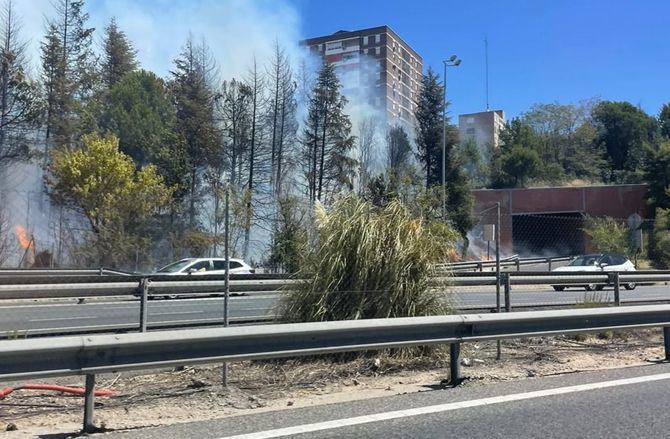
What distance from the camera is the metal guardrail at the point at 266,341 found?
4891mm

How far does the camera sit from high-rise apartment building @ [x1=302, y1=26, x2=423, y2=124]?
8788cm

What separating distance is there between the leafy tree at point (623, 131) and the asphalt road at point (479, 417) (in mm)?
85797

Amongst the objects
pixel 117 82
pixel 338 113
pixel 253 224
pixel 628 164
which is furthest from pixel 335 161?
pixel 628 164

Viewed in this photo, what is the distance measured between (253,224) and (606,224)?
2128 centimetres

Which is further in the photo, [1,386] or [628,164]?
[628,164]

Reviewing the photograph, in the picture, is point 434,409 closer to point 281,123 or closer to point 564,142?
point 281,123

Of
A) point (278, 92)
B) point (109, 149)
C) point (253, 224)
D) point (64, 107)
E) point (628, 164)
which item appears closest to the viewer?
point (109, 149)

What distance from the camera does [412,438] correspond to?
16.5 ft

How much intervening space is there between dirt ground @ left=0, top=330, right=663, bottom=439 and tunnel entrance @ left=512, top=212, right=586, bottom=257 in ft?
131

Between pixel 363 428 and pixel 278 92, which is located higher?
pixel 278 92

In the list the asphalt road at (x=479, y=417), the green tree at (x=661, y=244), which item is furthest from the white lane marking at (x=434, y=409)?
the green tree at (x=661, y=244)

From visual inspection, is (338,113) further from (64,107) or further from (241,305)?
(241,305)

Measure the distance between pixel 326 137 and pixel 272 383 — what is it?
40461 millimetres

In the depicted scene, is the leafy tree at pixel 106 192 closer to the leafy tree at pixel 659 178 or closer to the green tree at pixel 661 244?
the green tree at pixel 661 244
